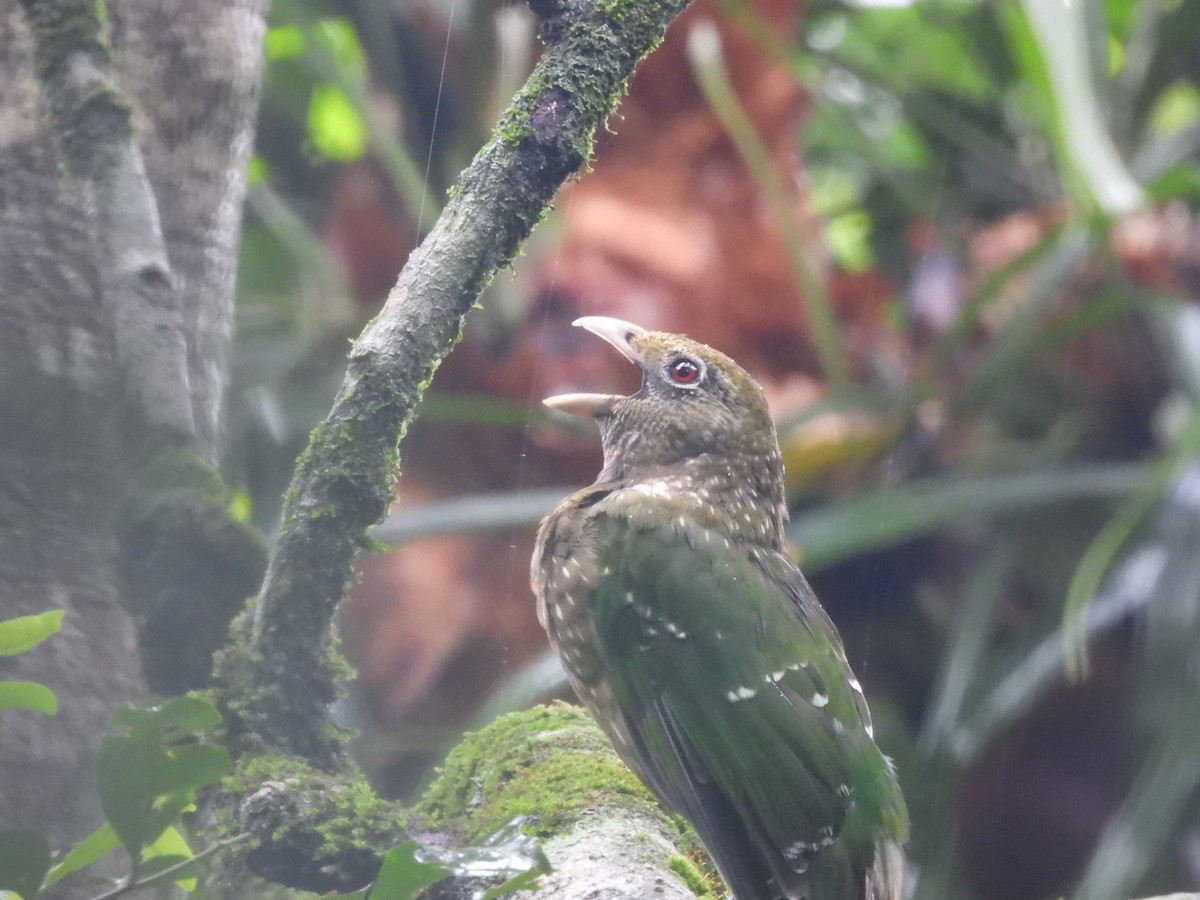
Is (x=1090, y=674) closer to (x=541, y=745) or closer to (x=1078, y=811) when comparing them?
(x=1078, y=811)

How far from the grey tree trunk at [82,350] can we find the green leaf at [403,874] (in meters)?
0.23

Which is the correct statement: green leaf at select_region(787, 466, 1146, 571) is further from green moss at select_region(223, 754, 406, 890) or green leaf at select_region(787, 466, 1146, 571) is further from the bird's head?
green moss at select_region(223, 754, 406, 890)

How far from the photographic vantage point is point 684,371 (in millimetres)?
1514

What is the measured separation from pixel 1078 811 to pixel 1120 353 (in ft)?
3.63

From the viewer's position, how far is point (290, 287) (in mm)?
1457

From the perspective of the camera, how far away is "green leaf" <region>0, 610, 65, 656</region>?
909 millimetres

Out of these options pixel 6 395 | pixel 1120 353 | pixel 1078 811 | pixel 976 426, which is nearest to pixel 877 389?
pixel 976 426

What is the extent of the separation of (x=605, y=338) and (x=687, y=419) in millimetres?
209

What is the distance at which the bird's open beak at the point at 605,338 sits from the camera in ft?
4.58

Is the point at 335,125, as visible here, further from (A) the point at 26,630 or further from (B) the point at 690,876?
(B) the point at 690,876

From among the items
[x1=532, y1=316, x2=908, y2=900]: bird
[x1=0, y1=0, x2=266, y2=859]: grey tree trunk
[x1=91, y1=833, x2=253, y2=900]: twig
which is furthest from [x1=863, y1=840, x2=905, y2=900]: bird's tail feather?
[x1=0, y1=0, x2=266, y2=859]: grey tree trunk

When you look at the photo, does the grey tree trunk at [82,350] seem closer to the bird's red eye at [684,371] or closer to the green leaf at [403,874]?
Result: the green leaf at [403,874]

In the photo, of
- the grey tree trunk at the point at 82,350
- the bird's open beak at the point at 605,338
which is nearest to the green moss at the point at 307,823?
the grey tree trunk at the point at 82,350

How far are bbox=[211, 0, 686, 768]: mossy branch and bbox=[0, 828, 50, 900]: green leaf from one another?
0.53ft
